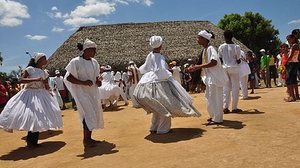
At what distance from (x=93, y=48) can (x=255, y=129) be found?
10.7ft

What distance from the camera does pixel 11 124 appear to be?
6.98 m

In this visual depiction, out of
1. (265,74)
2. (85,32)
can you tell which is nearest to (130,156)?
(265,74)

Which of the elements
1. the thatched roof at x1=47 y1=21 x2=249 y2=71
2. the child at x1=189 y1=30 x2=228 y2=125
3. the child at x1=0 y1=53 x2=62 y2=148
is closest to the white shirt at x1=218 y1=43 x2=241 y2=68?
the child at x1=189 y1=30 x2=228 y2=125

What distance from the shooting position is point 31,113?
706 cm

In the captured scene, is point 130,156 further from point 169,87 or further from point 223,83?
point 223,83

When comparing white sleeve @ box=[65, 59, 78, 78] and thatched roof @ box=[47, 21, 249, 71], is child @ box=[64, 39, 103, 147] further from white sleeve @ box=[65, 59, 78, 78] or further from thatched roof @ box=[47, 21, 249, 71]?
thatched roof @ box=[47, 21, 249, 71]

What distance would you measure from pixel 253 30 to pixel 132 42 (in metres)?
25.7

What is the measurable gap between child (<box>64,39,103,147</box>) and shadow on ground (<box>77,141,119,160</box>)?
0.49ft

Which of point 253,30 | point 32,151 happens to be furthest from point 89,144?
point 253,30

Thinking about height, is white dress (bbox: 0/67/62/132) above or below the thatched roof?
below

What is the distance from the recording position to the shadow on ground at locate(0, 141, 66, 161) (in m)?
6.81

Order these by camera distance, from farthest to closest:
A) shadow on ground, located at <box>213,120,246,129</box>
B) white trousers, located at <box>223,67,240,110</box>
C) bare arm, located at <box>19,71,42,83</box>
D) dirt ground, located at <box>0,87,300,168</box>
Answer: white trousers, located at <box>223,67,240,110</box> → bare arm, located at <box>19,71,42,83</box> → shadow on ground, located at <box>213,120,246,129</box> → dirt ground, located at <box>0,87,300,168</box>

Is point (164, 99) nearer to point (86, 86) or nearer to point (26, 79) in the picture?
point (86, 86)

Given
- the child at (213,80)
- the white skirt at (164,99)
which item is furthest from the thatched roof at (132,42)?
the white skirt at (164,99)
